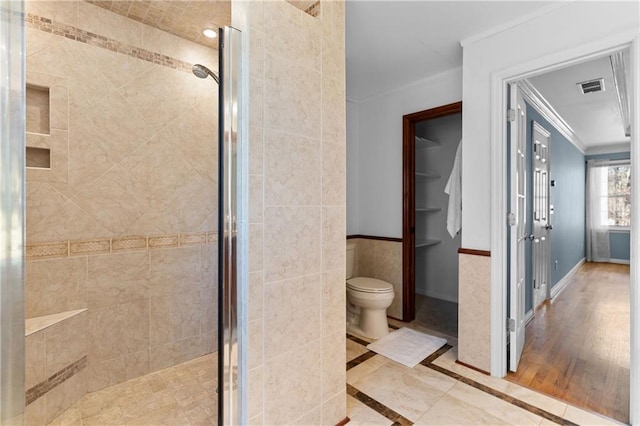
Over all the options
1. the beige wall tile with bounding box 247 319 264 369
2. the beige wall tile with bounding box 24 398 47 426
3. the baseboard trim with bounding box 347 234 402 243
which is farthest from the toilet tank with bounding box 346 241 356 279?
the beige wall tile with bounding box 24 398 47 426

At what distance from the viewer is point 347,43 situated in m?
2.34

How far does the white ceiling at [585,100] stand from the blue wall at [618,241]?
100 cm

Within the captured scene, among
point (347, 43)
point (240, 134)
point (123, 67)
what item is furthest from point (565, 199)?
point (123, 67)

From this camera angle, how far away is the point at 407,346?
257 centimetres

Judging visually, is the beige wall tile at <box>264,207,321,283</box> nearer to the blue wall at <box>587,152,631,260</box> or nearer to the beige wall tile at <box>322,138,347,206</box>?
the beige wall tile at <box>322,138,347,206</box>

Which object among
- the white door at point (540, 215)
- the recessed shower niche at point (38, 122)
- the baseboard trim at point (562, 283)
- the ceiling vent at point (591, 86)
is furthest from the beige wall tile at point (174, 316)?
the baseboard trim at point (562, 283)

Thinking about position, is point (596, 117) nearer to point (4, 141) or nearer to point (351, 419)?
point (351, 419)

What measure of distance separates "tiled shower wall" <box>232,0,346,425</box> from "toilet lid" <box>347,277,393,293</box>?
107 centimetres

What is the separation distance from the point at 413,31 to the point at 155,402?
9.24ft

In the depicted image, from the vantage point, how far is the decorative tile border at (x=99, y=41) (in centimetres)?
175

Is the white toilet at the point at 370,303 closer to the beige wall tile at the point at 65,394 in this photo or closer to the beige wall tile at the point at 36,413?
the beige wall tile at the point at 65,394

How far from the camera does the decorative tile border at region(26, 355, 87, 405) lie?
1.57 m

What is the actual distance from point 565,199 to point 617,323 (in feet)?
8.04

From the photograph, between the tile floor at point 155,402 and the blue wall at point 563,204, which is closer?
the tile floor at point 155,402
